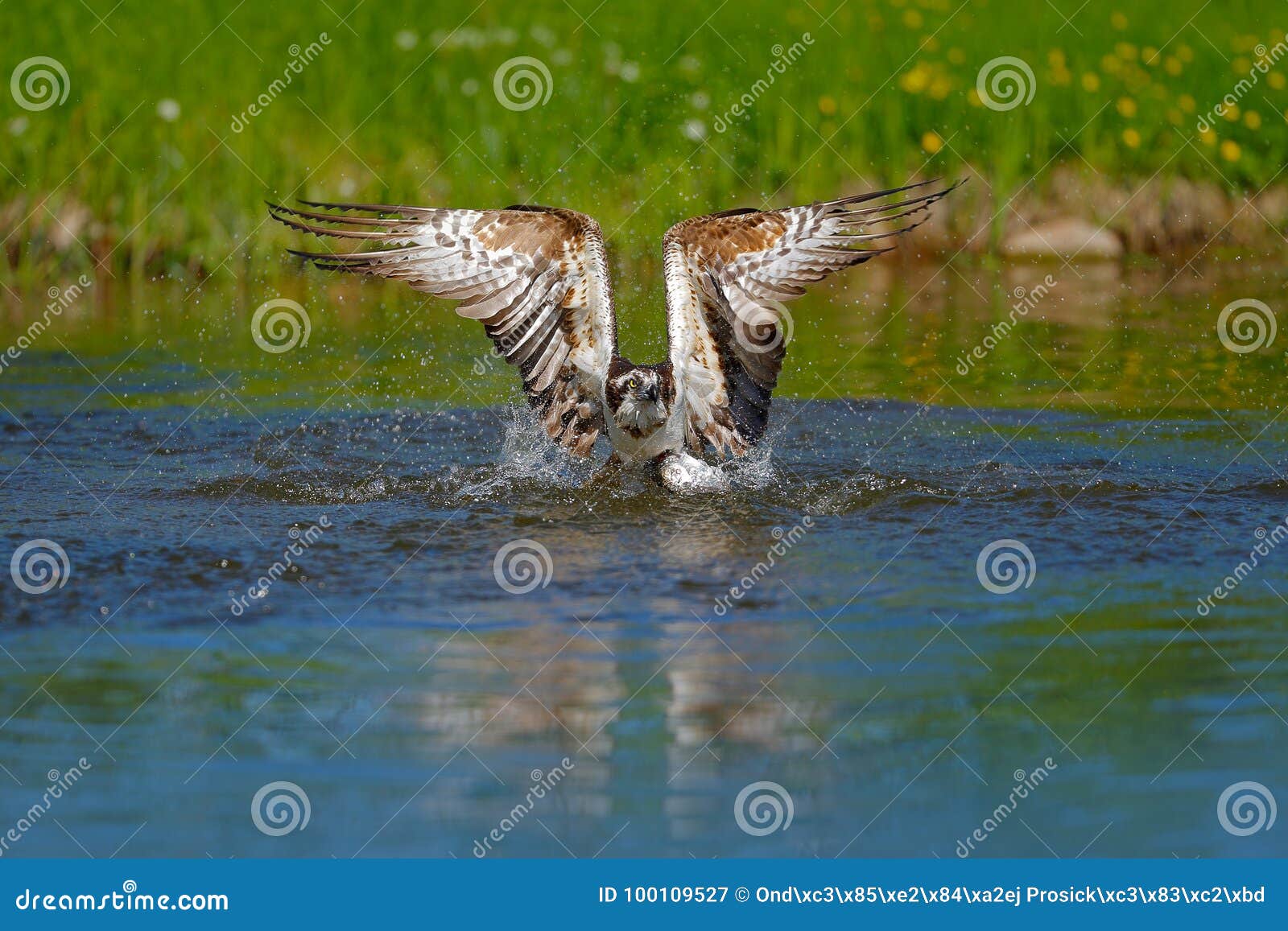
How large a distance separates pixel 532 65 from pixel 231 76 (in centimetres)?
252

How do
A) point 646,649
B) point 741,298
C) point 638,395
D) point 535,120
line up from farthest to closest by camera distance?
point 535,120, point 741,298, point 638,395, point 646,649

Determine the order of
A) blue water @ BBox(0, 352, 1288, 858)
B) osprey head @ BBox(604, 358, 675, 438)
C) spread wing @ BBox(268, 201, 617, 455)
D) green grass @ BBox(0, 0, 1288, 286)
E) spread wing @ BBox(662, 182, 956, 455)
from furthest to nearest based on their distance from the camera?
green grass @ BBox(0, 0, 1288, 286) < spread wing @ BBox(662, 182, 956, 455) < spread wing @ BBox(268, 201, 617, 455) < osprey head @ BBox(604, 358, 675, 438) < blue water @ BBox(0, 352, 1288, 858)

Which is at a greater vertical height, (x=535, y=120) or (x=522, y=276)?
(x=535, y=120)

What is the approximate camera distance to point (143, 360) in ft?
36.2

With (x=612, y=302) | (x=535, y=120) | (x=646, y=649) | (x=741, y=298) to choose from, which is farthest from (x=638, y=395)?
(x=535, y=120)

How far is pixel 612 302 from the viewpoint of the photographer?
24.9ft

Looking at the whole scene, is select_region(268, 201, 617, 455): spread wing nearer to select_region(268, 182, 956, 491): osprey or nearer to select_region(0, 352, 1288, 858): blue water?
select_region(268, 182, 956, 491): osprey

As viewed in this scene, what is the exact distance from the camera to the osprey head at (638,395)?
753 cm

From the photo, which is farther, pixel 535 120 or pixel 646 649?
pixel 535 120

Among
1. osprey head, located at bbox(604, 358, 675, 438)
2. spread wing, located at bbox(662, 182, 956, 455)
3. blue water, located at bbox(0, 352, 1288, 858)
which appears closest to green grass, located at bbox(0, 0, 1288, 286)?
blue water, located at bbox(0, 352, 1288, 858)

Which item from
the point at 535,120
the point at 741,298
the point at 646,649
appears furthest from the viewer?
the point at 535,120

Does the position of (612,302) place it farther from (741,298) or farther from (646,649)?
(646,649)

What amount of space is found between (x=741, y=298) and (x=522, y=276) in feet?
3.41

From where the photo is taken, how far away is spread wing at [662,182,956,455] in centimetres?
780
